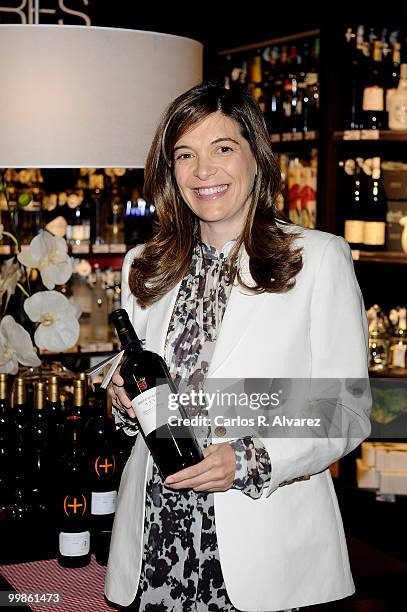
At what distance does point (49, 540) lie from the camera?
193 centimetres

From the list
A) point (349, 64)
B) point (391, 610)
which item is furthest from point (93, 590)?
point (349, 64)

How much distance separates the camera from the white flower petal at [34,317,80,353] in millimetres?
2148

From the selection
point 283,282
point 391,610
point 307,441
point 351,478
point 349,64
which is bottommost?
point 351,478

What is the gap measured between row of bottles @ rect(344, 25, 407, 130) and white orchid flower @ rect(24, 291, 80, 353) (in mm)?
2212

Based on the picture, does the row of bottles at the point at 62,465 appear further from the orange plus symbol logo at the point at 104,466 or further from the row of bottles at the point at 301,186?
the row of bottles at the point at 301,186

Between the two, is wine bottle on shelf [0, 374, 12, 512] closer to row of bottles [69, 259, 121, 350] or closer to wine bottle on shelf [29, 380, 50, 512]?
wine bottle on shelf [29, 380, 50, 512]

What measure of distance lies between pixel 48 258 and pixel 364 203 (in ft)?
7.48

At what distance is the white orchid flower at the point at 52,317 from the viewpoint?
2139 millimetres

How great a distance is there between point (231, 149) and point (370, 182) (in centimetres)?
251

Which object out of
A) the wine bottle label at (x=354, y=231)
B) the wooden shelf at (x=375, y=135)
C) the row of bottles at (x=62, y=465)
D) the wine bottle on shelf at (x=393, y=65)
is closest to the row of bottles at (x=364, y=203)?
the wine bottle label at (x=354, y=231)

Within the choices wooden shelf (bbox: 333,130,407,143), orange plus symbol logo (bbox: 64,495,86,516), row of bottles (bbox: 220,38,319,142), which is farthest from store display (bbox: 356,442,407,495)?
orange plus symbol logo (bbox: 64,495,86,516)

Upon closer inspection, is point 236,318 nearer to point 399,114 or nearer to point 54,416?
point 54,416

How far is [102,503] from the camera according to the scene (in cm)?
198

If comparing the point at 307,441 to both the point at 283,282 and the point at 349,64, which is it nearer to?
the point at 283,282
